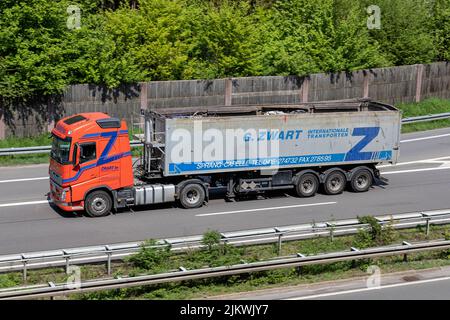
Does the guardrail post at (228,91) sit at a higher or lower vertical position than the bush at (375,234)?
higher

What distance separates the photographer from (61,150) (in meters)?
25.0

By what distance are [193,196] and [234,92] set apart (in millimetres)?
12730

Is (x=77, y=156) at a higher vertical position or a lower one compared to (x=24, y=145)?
higher

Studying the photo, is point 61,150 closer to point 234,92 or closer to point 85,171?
point 85,171

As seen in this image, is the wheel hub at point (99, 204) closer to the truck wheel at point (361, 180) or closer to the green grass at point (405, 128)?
the green grass at point (405, 128)

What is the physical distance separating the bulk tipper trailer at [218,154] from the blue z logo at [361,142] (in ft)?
0.12

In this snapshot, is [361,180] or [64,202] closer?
[64,202]

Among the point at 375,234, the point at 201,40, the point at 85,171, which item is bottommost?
the point at 375,234

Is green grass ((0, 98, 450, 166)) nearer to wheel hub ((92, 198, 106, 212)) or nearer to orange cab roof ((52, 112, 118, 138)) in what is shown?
orange cab roof ((52, 112, 118, 138))

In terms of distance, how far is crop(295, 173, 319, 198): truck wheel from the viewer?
27.8 m

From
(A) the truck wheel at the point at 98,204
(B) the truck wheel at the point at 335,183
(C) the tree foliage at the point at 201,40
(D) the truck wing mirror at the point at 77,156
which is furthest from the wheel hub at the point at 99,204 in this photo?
(C) the tree foliage at the point at 201,40

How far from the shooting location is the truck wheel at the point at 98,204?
988 inches

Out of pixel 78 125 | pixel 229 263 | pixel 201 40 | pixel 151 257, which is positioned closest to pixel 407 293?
pixel 229 263

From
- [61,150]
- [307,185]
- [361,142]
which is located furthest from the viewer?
[361,142]
